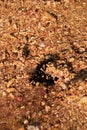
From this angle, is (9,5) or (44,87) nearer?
(44,87)

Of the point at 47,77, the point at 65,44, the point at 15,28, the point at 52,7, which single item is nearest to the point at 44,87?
the point at 47,77

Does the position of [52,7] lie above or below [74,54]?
above

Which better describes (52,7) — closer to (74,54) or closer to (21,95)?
(74,54)

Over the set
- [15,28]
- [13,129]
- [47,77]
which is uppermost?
[15,28]

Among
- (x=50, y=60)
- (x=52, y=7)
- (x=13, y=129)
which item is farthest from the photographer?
(x=52, y=7)

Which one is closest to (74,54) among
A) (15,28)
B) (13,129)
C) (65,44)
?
(65,44)

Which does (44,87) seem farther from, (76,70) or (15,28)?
(15,28)

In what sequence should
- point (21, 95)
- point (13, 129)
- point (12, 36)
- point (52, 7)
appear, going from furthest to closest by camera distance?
point (52, 7)
point (12, 36)
point (21, 95)
point (13, 129)
